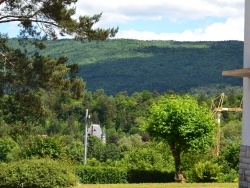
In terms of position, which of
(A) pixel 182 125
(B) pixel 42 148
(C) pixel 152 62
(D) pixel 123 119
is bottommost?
(D) pixel 123 119

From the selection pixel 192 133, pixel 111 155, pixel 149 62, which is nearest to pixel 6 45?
pixel 192 133

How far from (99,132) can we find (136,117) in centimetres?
481

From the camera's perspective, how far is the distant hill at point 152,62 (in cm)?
9300

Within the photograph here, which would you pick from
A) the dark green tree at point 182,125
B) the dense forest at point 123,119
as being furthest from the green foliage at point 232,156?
the dark green tree at point 182,125

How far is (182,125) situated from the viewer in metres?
23.9

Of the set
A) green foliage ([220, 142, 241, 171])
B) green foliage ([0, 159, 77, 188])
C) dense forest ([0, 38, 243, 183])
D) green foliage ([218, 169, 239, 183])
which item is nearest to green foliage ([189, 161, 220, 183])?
dense forest ([0, 38, 243, 183])

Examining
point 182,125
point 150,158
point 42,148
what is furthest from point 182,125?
point 150,158

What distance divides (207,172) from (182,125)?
2452 millimetres

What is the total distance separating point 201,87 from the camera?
89375 mm

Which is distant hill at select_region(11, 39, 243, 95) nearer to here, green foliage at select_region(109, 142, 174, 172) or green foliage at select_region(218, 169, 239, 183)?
green foliage at select_region(109, 142, 174, 172)

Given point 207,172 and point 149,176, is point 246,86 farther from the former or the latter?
point 149,176

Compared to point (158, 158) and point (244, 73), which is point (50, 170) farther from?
point (158, 158)

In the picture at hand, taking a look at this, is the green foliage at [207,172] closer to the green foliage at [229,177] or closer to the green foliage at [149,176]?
the green foliage at [229,177]

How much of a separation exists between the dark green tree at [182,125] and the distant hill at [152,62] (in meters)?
64.0
